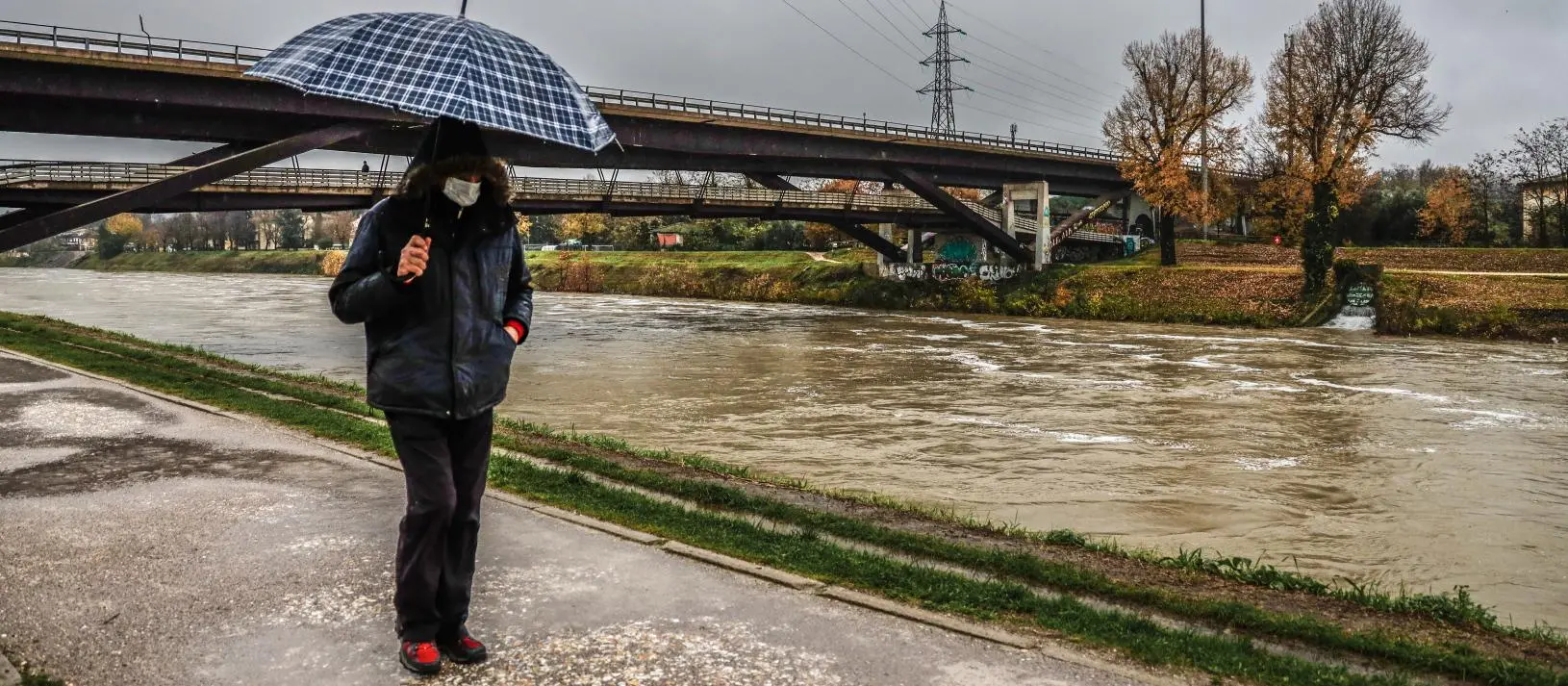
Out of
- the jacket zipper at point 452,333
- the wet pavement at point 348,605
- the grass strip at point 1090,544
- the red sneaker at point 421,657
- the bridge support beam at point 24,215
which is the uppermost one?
the bridge support beam at point 24,215

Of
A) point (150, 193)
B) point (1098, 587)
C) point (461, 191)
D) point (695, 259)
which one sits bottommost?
point (1098, 587)

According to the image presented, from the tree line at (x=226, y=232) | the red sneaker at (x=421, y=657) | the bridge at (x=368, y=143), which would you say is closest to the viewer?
the red sneaker at (x=421, y=657)

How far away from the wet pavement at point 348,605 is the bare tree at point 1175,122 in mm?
46132

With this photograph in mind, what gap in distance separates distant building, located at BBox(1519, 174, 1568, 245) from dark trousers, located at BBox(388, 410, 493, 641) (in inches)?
2273

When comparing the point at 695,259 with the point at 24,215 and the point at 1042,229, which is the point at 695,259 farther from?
the point at 24,215

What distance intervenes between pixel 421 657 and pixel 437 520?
2.03 ft

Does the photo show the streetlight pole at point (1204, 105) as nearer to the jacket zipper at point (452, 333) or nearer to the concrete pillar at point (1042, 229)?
the concrete pillar at point (1042, 229)

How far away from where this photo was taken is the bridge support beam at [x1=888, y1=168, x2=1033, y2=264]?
47.5 m

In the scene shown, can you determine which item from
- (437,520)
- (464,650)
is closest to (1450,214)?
(464,650)

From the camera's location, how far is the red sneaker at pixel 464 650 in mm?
4844

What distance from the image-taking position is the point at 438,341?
15.1 ft

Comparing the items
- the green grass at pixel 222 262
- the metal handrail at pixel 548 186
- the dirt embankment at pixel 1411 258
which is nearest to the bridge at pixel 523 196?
the metal handrail at pixel 548 186

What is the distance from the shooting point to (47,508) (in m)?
7.73

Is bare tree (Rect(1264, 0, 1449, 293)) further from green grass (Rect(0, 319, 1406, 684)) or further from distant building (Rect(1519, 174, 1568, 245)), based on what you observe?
green grass (Rect(0, 319, 1406, 684))
